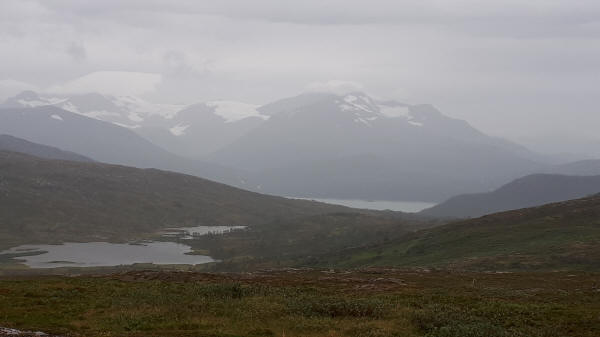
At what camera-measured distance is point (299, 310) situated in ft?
140

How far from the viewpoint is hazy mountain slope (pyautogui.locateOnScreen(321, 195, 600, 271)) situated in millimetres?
97500

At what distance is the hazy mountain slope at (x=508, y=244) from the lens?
9750cm

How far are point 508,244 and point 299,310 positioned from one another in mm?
90085

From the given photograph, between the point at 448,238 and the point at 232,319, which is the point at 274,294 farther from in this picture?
the point at 448,238

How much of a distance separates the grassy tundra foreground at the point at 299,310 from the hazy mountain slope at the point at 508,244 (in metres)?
37.4

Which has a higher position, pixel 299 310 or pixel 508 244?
pixel 299 310

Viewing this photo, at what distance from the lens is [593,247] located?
97.8 metres

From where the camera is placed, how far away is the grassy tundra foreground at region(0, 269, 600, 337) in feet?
119

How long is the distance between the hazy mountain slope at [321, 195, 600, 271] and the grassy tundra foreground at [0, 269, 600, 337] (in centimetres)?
3743

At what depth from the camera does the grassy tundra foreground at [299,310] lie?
3625 centimetres

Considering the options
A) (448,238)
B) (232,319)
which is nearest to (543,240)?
(448,238)

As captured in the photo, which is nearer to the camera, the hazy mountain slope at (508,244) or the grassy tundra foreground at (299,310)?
the grassy tundra foreground at (299,310)

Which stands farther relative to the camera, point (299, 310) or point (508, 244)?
point (508, 244)

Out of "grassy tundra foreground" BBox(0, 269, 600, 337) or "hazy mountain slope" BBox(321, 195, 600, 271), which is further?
"hazy mountain slope" BBox(321, 195, 600, 271)
